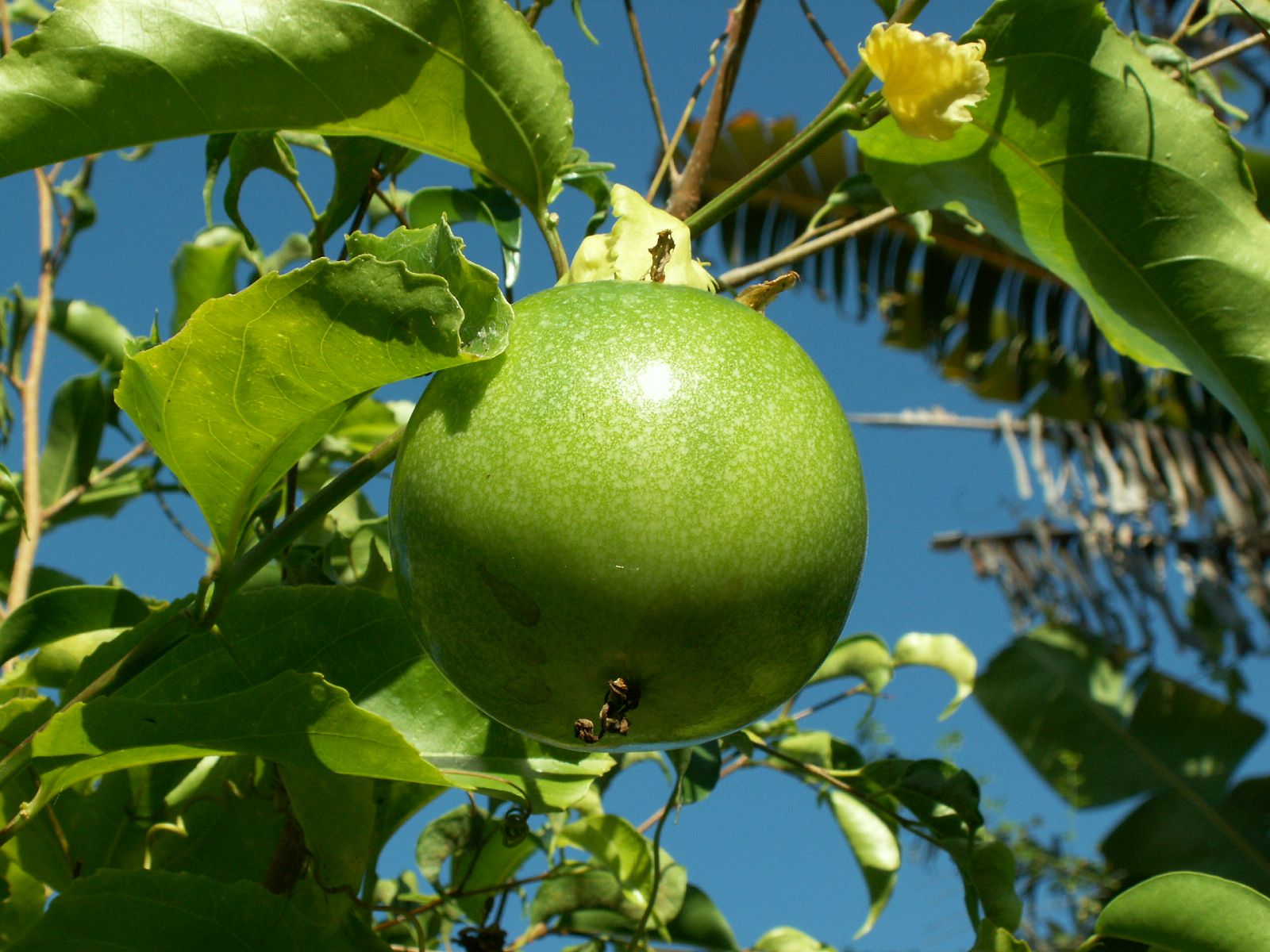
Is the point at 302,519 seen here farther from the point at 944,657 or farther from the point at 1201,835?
the point at 1201,835

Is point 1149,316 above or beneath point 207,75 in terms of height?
beneath

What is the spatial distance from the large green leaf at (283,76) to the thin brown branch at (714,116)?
0.28 m

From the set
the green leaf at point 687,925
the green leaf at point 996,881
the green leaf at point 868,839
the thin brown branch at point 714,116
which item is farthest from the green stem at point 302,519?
the green leaf at point 868,839

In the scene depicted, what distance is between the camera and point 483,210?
1415 mm

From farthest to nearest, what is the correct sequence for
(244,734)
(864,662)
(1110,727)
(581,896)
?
(1110,727), (864,662), (581,896), (244,734)

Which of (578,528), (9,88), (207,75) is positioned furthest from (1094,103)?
(9,88)

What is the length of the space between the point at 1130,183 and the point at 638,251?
504 mm

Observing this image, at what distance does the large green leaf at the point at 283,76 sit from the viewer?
0.98m

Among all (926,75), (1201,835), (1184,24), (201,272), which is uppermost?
(1184,24)

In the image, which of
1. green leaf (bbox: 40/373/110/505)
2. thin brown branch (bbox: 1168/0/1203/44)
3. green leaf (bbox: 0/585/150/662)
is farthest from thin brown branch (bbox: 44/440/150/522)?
thin brown branch (bbox: 1168/0/1203/44)

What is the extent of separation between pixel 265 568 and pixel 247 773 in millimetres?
273

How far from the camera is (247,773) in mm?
1521

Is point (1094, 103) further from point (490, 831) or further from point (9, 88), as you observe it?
point (490, 831)

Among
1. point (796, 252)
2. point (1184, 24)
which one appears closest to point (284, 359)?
point (796, 252)
